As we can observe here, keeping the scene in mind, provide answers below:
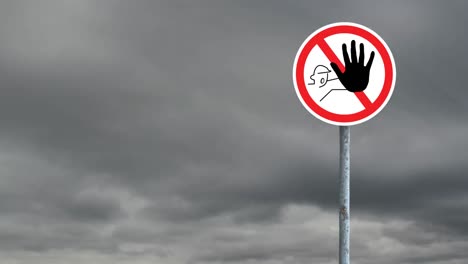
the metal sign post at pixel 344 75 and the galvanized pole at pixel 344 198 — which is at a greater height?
the metal sign post at pixel 344 75

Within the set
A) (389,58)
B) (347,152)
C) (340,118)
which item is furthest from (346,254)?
(389,58)

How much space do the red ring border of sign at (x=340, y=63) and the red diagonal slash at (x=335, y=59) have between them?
0.02 meters

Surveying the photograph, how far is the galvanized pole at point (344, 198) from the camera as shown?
4309 mm

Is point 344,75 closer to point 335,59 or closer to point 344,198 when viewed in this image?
point 335,59

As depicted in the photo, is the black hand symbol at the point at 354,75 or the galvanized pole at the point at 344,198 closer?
the galvanized pole at the point at 344,198

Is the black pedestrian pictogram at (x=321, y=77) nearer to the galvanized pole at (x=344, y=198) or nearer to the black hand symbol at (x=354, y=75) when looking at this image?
the black hand symbol at (x=354, y=75)

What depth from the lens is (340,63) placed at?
476cm

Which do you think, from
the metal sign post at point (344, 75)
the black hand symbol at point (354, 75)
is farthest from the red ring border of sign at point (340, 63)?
the black hand symbol at point (354, 75)

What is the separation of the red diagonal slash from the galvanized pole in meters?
0.42

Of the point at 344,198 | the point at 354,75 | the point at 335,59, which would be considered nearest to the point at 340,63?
the point at 335,59

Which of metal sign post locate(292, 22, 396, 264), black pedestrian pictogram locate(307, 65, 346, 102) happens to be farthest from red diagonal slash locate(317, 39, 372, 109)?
black pedestrian pictogram locate(307, 65, 346, 102)

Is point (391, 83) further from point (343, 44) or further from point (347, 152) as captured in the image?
point (347, 152)

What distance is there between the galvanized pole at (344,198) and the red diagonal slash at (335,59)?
0.42m

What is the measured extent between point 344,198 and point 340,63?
4.66ft
